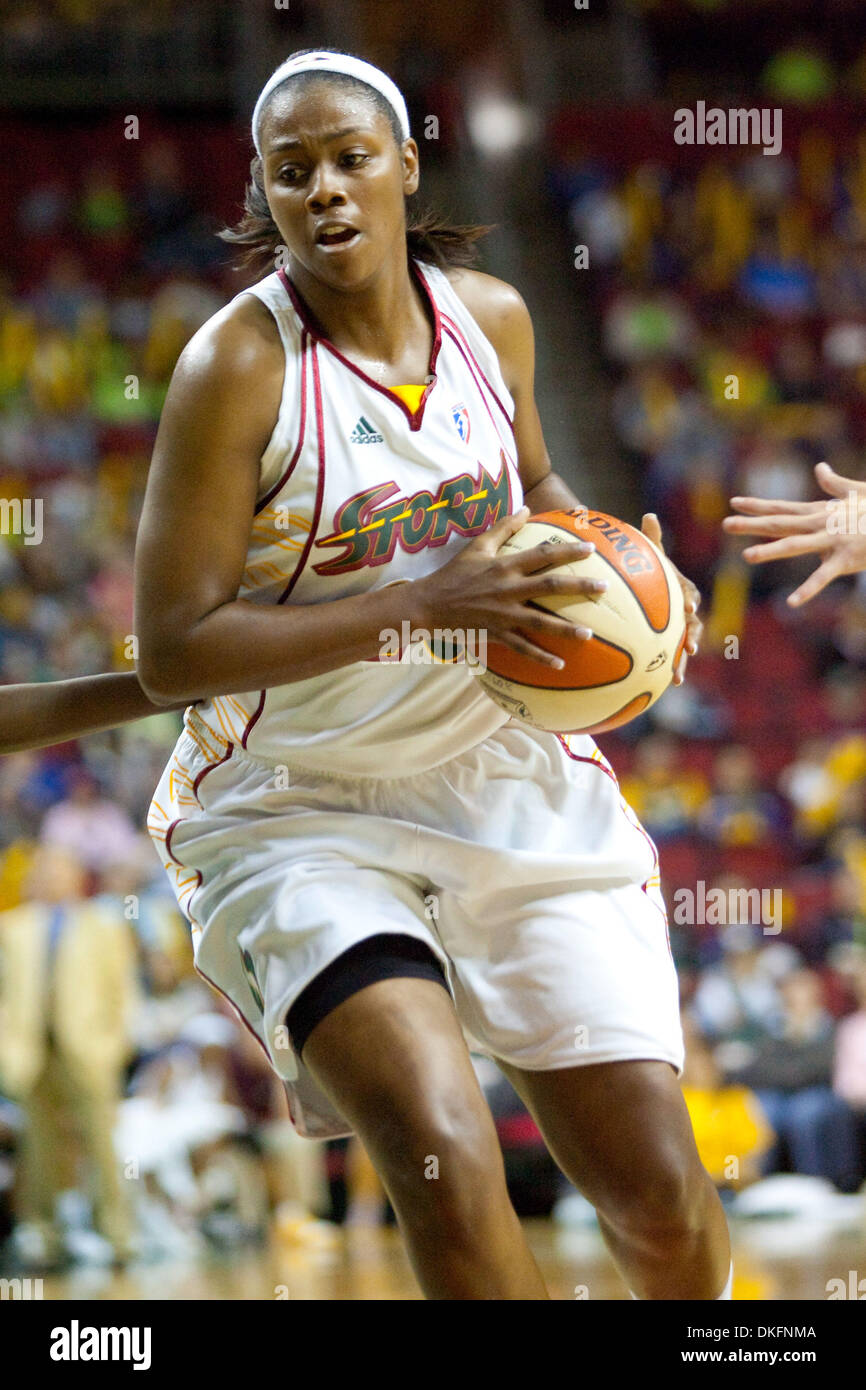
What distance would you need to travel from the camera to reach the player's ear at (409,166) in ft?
9.13

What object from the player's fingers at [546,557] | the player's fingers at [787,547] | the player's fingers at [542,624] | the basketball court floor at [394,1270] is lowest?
the basketball court floor at [394,1270]

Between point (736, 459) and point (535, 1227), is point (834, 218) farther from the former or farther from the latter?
point (535, 1227)

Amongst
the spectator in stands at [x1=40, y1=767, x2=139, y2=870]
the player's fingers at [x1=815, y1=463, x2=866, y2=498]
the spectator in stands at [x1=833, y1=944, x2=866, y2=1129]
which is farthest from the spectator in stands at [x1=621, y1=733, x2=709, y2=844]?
the player's fingers at [x1=815, y1=463, x2=866, y2=498]

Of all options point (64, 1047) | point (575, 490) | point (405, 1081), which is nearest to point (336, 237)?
point (405, 1081)

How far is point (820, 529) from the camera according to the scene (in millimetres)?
3141

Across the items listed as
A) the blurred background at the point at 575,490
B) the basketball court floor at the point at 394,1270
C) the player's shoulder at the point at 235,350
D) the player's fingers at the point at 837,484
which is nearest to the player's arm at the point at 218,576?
the player's shoulder at the point at 235,350

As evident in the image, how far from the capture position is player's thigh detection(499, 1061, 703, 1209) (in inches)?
100.0

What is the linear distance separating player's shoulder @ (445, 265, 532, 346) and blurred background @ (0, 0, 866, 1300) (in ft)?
3.90

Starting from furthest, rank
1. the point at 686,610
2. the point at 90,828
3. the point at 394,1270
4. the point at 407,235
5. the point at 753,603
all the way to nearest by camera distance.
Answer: the point at 753,603 → the point at 90,828 → the point at 394,1270 → the point at 407,235 → the point at 686,610

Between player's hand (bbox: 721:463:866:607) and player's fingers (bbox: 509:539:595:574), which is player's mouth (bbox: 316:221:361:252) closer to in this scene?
player's fingers (bbox: 509:539:595:574)

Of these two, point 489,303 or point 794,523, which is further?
point 794,523

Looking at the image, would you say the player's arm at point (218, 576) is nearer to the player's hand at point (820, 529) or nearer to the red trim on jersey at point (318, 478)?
the red trim on jersey at point (318, 478)

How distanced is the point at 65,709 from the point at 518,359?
1.04 meters

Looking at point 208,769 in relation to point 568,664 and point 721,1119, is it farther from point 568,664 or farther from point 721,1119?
point 721,1119
